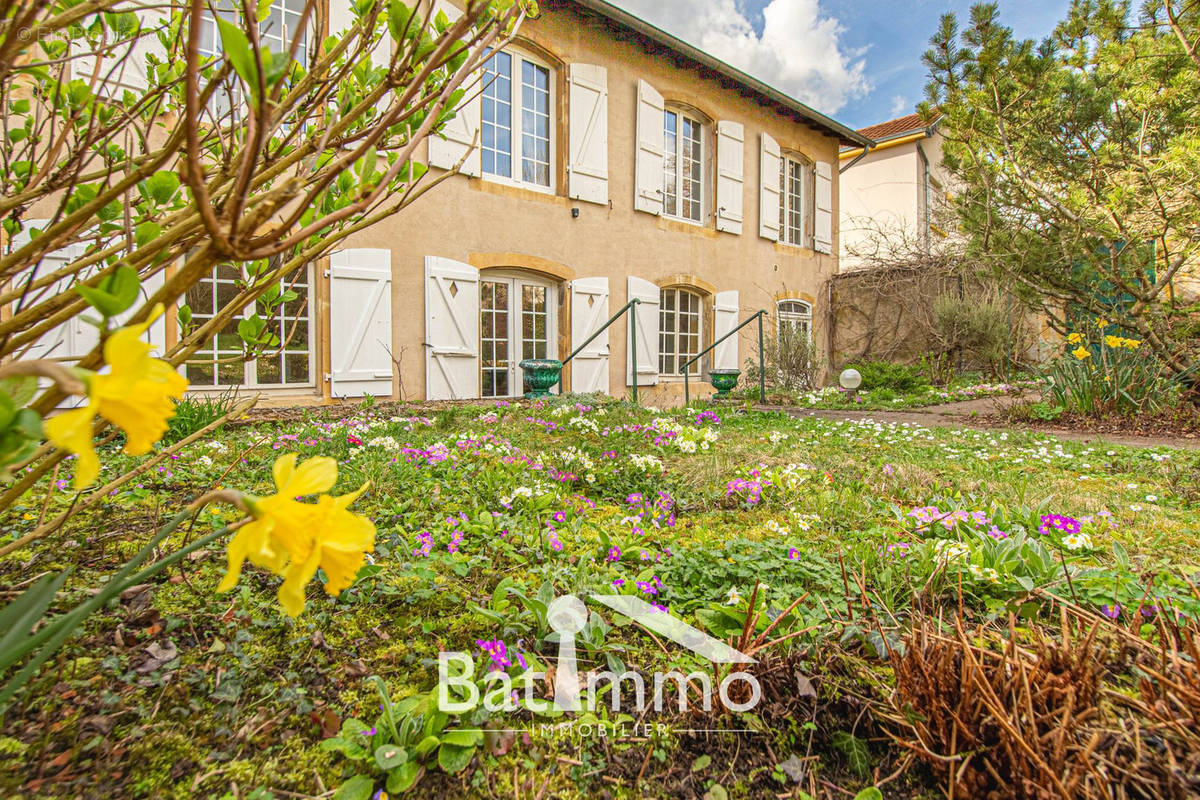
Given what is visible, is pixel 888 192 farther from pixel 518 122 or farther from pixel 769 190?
pixel 518 122

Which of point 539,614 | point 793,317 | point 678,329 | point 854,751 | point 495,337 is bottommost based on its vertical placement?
point 854,751

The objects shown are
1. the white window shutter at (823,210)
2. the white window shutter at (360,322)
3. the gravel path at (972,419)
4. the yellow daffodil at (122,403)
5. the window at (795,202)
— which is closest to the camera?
the yellow daffodil at (122,403)

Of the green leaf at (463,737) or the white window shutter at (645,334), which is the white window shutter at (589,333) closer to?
the white window shutter at (645,334)

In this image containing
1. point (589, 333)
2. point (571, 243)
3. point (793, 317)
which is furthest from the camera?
point (793, 317)

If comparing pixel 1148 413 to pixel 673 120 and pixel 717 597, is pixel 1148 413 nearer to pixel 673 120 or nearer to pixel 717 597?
pixel 717 597

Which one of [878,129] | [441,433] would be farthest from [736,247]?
[878,129]

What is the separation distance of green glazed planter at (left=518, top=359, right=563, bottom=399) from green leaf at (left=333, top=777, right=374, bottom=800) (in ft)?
18.8

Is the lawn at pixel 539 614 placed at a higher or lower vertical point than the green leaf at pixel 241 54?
lower

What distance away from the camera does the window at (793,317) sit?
32.7 ft

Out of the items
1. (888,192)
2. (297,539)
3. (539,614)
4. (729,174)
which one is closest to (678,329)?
(729,174)

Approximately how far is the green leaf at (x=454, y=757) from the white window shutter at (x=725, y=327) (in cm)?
870

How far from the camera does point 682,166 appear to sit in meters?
9.26

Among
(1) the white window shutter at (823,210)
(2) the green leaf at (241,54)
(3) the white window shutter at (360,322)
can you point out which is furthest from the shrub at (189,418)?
(1) the white window shutter at (823,210)

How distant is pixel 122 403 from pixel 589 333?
7.52 m
